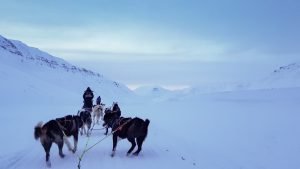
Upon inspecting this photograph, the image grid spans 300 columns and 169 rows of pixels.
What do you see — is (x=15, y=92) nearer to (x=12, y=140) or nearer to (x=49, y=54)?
(x=12, y=140)

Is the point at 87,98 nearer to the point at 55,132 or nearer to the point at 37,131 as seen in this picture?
the point at 55,132

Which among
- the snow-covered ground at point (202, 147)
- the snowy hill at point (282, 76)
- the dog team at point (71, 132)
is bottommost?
the snow-covered ground at point (202, 147)

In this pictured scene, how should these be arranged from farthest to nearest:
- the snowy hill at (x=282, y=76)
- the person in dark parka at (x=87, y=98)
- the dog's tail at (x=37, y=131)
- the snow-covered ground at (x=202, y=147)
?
1. the snowy hill at (x=282, y=76)
2. the person in dark parka at (x=87, y=98)
3. the snow-covered ground at (x=202, y=147)
4. the dog's tail at (x=37, y=131)

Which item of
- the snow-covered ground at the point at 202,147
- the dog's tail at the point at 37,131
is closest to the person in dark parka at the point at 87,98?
the snow-covered ground at the point at 202,147

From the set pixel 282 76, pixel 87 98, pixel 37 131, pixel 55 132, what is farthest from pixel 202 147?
pixel 282 76

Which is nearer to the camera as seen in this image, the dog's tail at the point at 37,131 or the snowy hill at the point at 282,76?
the dog's tail at the point at 37,131

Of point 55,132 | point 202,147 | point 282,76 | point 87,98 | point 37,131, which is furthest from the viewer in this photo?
point 282,76

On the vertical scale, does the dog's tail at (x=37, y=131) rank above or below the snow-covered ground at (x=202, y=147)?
above

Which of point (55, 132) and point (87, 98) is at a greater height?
point (87, 98)

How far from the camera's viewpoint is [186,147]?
44.8 ft

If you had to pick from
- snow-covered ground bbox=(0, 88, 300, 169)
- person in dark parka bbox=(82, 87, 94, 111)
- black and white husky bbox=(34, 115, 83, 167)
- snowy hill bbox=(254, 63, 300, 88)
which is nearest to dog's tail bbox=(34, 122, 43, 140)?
black and white husky bbox=(34, 115, 83, 167)

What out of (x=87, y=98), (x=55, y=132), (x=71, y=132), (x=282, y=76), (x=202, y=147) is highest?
(x=282, y=76)

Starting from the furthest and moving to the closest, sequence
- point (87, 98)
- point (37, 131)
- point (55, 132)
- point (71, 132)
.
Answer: point (87, 98)
point (71, 132)
point (55, 132)
point (37, 131)

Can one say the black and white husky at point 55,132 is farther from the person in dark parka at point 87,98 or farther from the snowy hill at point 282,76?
the snowy hill at point 282,76
